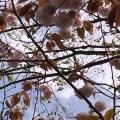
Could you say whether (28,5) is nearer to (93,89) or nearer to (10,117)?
(93,89)

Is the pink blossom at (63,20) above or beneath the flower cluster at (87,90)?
above

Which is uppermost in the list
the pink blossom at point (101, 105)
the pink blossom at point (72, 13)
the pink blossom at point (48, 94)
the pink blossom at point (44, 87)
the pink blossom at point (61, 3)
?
the pink blossom at point (61, 3)

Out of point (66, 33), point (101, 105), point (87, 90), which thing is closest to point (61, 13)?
point (66, 33)

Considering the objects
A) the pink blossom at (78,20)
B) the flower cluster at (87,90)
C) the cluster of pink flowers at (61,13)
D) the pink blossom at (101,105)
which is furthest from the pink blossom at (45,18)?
the pink blossom at (101,105)

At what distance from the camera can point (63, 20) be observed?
1094 millimetres

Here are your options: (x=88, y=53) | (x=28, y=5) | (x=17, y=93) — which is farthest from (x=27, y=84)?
(x=88, y=53)

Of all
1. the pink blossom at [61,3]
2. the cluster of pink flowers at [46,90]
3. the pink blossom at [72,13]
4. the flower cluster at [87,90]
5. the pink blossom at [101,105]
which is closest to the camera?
the pink blossom at [61,3]

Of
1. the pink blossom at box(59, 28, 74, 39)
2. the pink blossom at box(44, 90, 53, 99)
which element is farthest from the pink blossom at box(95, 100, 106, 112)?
the pink blossom at box(59, 28, 74, 39)

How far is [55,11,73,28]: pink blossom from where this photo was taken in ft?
3.58

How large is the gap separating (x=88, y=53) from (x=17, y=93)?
1110 mm

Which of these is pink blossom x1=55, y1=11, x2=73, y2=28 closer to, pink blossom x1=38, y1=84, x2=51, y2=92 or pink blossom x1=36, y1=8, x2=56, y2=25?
pink blossom x1=36, y1=8, x2=56, y2=25

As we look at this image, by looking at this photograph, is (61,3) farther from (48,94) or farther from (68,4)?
(48,94)

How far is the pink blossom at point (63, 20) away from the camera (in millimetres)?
1090

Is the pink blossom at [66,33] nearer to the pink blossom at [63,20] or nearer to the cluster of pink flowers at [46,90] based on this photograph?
the pink blossom at [63,20]
